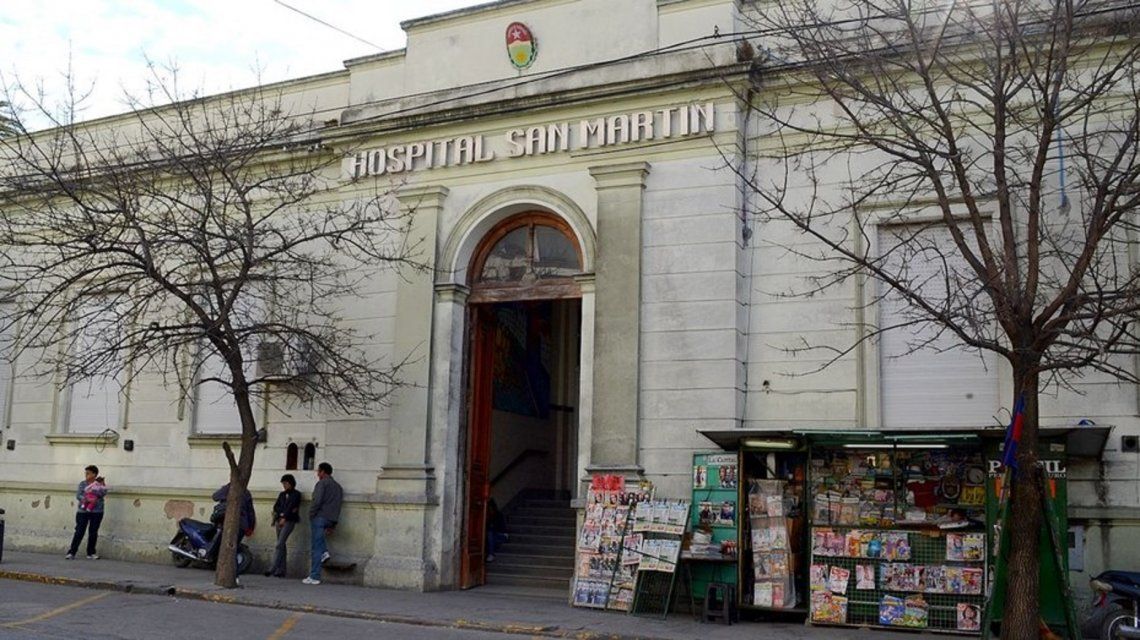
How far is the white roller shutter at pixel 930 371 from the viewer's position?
13.1 meters

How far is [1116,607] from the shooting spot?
10.8m

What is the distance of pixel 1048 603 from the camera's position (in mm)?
10891

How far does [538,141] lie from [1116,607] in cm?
935

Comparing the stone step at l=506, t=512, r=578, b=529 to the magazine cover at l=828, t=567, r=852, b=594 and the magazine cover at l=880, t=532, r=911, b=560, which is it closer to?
the magazine cover at l=828, t=567, r=852, b=594

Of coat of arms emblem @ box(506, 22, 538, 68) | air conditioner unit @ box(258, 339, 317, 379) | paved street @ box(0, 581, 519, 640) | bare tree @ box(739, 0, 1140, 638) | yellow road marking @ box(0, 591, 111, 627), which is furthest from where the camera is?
coat of arms emblem @ box(506, 22, 538, 68)

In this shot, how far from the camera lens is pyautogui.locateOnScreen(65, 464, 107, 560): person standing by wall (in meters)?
17.9

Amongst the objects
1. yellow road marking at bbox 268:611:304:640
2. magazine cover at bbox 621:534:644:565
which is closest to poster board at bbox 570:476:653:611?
magazine cover at bbox 621:534:644:565

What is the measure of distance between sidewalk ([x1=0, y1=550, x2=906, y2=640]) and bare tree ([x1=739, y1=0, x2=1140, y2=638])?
143 inches

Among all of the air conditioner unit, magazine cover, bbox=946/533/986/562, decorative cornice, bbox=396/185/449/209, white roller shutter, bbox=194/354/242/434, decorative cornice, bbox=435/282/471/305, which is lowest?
magazine cover, bbox=946/533/986/562

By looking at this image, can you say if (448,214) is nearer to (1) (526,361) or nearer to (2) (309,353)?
(2) (309,353)

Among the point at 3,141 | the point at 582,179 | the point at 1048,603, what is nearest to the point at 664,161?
the point at 582,179

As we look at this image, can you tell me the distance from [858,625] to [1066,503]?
8.42ft

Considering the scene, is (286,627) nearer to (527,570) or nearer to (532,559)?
(527,570)

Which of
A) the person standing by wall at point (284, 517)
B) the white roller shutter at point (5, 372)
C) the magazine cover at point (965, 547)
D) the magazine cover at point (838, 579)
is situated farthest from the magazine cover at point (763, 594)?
the white roller shutter at point (5, 372)
